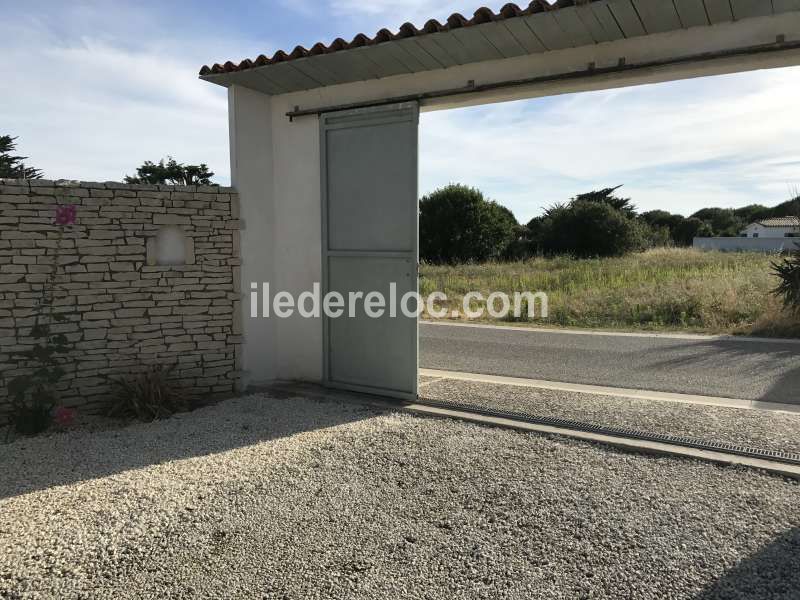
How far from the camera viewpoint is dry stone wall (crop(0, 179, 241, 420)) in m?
4.96

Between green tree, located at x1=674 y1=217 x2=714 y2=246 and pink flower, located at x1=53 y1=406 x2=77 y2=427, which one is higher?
green tree, located at x1=674 y1=217 x2=714 y2=246

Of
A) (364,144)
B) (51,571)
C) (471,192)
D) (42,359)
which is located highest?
(471,192)

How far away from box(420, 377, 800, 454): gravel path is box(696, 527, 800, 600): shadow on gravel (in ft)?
5.48

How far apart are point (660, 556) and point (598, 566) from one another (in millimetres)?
351

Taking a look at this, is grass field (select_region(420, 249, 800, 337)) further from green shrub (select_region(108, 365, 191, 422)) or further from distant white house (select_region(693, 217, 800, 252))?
distant white house (select_region(693, 217, 800, 252))

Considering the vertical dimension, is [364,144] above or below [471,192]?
below

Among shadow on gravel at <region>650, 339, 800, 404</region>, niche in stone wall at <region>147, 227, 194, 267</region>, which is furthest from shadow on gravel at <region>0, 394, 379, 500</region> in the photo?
shadow on gravel at <region>650, 339, 800, 404</region>

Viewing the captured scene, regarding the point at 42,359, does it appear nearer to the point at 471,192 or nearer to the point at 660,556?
the point at 660,556

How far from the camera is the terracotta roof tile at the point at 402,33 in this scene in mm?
4121

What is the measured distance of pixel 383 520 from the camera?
10.5 feet

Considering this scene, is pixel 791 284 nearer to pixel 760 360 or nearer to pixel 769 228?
pixel 760 360

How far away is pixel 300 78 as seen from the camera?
223 inches

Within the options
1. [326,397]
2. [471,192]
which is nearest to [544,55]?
[326,397]

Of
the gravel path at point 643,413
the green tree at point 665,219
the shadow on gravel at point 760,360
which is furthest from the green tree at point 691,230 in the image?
the gravel path at point 643,413
